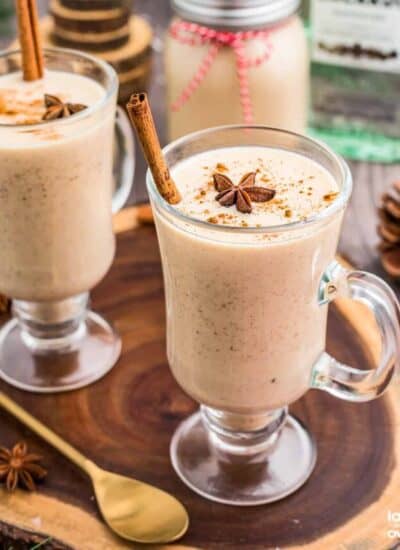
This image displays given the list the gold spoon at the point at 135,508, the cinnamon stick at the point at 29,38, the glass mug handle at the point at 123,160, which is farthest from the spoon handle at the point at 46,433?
the cinnamon stick at the point at 29,38

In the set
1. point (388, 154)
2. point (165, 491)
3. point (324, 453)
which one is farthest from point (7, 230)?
point (388, 154)

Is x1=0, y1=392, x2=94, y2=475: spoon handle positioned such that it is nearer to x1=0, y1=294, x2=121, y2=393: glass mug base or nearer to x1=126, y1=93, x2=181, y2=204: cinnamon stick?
x1=0, y1=294, x2=121, y2=393: glass mug base

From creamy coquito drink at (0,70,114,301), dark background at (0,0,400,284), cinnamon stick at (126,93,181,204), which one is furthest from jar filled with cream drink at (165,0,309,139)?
cinnamon stick at (126,93,181,204)

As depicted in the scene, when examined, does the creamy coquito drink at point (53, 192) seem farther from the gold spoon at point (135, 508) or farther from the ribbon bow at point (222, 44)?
the ribbon bow at point (222, 44)

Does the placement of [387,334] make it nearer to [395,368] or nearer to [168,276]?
[395,368]

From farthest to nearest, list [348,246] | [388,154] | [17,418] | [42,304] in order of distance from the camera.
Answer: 1. [388,154]
2. [348,246]
3. [42,304]
4. [17,418]
